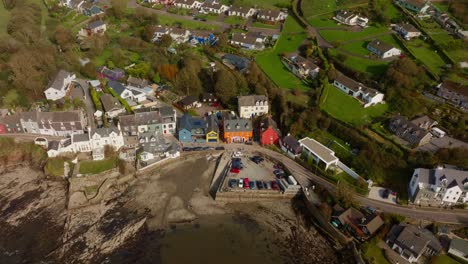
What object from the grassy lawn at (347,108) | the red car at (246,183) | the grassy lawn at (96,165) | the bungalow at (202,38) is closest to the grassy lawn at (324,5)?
the bungalow at (202,38)

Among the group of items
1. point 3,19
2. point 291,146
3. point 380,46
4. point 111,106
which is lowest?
point 291,146

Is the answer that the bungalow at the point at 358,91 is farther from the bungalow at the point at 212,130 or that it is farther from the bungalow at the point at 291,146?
the bungalow at the point at 212,130

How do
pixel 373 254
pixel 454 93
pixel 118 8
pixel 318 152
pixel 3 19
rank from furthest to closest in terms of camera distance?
pixel 118 8 → pixel 3 19 → pixel 454 93 → pixel 318 152 → pixel 373 254

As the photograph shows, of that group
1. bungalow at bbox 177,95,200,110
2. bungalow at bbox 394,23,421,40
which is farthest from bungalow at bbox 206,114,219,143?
bungalow at bbox 394,23,421,40

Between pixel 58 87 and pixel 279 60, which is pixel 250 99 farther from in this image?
pixel 58 87

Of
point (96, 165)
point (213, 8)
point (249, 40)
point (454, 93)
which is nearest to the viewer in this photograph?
point (96, 165)

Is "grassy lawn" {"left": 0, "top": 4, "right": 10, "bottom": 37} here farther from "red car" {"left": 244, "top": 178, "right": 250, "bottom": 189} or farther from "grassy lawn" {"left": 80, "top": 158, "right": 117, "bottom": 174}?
"red car" {"left": 244, "top": 178, "right": 250, "bottom": 189}

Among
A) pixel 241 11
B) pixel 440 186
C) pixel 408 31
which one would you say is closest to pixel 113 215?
pixel 440 186

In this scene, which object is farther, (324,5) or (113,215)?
(324,5)

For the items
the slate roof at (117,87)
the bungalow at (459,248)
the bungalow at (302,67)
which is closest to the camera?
the bungalow at (459,248)
